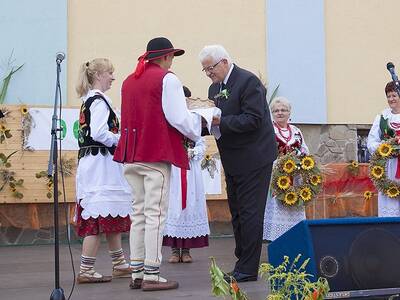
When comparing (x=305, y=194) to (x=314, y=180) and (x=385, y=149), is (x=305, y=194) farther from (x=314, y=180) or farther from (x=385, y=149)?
(x=385, y=149)

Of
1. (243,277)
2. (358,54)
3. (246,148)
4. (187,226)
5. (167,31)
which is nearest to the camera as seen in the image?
(243,277)

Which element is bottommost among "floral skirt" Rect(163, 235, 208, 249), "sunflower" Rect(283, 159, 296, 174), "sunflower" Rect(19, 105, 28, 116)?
"floral skirt" Rect(163, 235, 208, 249)

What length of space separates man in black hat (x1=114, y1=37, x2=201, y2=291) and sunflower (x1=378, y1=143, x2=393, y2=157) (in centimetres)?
272

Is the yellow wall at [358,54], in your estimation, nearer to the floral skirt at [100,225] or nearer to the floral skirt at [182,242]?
the floral skirt at [182,242]

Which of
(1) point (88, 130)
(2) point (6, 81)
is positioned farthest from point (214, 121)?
(2) point (6, 81)

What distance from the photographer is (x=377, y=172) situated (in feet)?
24.2

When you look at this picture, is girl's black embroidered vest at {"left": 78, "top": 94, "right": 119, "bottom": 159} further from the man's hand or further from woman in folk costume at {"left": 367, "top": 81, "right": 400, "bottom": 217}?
woman in folk costume at {"left": 367, "top": 81, "right": 400, "bottom": 217}

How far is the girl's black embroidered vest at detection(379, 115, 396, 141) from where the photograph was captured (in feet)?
24.4

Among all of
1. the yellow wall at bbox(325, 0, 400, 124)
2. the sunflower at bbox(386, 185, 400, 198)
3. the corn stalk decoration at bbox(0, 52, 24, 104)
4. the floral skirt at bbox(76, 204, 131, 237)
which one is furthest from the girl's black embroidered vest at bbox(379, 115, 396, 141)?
the corn stalk decoration at bbox(0, 52, 24, 104)

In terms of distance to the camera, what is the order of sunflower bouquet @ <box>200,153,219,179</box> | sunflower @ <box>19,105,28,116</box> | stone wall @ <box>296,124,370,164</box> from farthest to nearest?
stone wall @ <box>296,124,370,164</box> → sunflower bouquet @ <box>200,153,219,179</box> → sunflower @ <box>19,105,28,116</box>

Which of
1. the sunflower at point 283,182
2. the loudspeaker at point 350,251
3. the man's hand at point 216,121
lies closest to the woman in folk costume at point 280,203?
the sunflower at point 283,182

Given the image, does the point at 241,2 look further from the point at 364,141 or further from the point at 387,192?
the point at 387,192

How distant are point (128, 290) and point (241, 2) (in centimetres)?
639

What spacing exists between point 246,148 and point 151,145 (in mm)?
848
